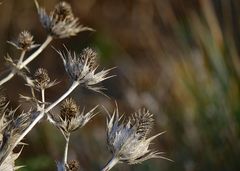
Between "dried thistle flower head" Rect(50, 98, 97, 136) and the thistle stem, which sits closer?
the thistle stem

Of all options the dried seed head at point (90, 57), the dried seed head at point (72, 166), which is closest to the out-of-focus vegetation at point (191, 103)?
the dried seed head at point (90, 57)

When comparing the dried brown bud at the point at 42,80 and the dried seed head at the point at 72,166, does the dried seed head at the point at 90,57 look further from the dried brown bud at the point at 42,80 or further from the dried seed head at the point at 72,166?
the dried seed head at the point at 72,166

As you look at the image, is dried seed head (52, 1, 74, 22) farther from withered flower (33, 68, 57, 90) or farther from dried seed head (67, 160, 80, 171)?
dried seed head (67, 160, 80, 171)

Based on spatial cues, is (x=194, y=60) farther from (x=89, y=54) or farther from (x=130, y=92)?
(x=89, y=54)

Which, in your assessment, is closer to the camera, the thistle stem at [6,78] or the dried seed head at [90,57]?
the thistle stem at [6,78]

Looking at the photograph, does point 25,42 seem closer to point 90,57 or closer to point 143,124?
point 90,57

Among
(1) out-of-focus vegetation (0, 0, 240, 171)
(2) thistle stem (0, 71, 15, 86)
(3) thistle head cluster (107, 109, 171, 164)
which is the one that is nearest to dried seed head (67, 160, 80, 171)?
(3) thistle head cluster (107, 109, 171, 164)

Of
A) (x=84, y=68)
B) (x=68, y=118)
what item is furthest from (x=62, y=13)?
(x=68, y=118)
